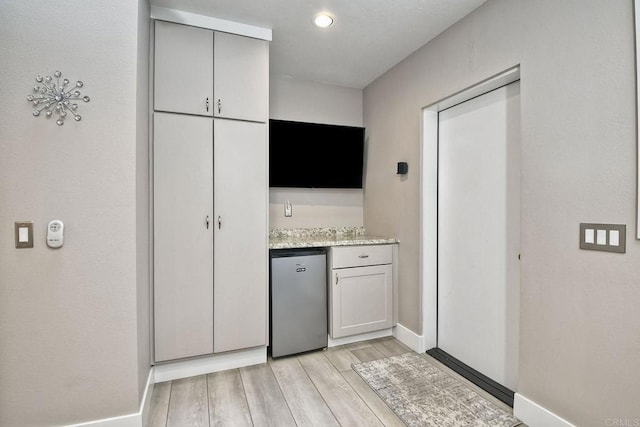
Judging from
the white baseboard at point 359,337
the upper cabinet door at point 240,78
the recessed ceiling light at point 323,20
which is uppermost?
the recessed ceiling light at point 323,20

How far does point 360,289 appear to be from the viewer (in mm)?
2713

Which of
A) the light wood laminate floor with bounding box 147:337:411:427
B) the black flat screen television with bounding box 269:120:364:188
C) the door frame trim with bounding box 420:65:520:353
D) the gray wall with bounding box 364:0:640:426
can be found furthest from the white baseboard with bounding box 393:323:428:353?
the black flat screen television with bounding box 269:120:364:188

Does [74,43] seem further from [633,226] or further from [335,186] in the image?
[633,226]

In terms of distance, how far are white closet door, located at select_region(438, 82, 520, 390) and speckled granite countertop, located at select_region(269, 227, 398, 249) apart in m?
0.63

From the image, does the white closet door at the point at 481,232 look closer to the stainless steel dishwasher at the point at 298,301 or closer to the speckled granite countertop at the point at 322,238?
the speckled granite countertop at the point at 322,238

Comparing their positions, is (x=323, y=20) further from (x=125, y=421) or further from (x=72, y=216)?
(x=125, y=421)

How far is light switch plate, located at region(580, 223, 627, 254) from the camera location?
4.30 ft

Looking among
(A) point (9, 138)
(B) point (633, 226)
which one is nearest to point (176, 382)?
(A) point (9, 138)

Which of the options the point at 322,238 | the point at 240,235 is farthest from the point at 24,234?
the point at 322,238

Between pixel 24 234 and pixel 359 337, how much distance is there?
8.04 ft

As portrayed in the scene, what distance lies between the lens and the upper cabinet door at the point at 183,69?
206 centimetres

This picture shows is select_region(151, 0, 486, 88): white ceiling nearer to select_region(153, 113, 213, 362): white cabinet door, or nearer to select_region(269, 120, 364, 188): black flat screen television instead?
select_region(269, 120, 364, 188): black flat screen television

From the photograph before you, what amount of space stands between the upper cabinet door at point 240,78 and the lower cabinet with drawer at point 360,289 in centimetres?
132

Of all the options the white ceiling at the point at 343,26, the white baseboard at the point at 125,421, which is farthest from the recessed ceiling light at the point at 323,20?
the white baseboard at the point at 125,421
